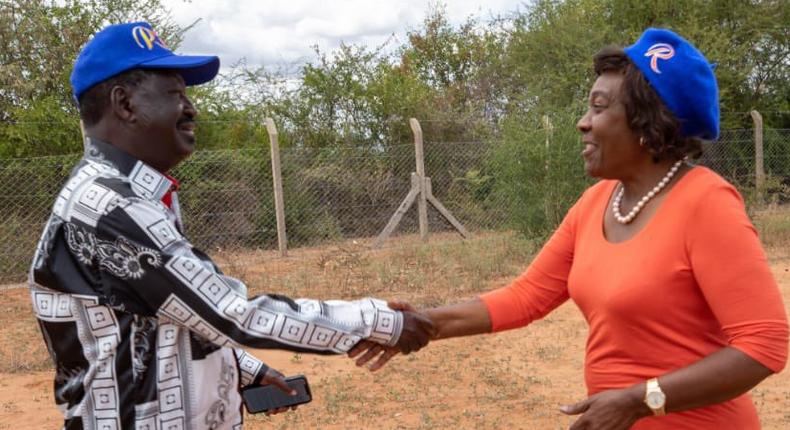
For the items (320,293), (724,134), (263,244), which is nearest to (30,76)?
(263,244)

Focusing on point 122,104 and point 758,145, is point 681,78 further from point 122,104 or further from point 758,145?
point 758,145

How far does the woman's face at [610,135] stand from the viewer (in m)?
2.48

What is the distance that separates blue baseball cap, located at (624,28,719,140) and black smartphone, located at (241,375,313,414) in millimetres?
1504

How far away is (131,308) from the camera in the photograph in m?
2.11

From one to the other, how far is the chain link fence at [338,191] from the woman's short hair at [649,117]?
9656 millimetres

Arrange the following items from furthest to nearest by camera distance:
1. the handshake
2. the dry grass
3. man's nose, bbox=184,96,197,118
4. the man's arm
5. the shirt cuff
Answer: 1. the dry grass
2. the handshake
3. the shirt cuff
4. man's nose, bbox=184,96,197,118
5. the man's arm

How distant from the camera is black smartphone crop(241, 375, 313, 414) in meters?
2.91

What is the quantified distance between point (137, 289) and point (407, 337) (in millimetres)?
971

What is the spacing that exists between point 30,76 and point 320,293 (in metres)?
6.56

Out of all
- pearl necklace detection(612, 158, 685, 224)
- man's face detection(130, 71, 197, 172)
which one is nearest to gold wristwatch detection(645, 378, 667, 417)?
pearl necklace detection(612, 158, 685, 224)

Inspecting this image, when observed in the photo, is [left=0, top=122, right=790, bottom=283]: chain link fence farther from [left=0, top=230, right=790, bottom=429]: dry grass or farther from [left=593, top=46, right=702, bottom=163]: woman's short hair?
[left=593, top=46, right=702, bottom=163]: woman's short hair

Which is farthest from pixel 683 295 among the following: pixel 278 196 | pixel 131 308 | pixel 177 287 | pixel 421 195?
pixel 421 195

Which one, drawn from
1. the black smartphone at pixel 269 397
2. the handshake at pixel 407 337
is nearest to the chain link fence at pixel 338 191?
the black smartphone at pixel 269 397

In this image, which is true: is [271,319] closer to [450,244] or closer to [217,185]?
[217,185]
